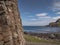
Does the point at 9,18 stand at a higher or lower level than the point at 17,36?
higher

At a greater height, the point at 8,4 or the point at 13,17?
the point at 8,4

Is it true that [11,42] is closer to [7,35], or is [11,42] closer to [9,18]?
[7,35]

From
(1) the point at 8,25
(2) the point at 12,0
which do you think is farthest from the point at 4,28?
(2) the point at 12,0

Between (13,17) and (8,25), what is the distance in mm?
A: 1417

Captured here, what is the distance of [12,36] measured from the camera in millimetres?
16141

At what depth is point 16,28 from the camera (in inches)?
677

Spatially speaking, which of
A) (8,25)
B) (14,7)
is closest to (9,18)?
(8,25)

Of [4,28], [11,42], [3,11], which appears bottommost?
[11,42]

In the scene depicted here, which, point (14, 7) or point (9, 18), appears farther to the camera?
point (14, 7)

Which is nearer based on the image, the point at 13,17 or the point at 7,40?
the point at 7,40

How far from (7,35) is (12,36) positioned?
55cm

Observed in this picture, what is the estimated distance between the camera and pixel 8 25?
52.1 feet

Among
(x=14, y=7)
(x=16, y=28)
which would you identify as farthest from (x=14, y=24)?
(x=14, y=7)

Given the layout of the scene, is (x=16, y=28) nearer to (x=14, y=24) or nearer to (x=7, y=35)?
(x=14, y=24)
